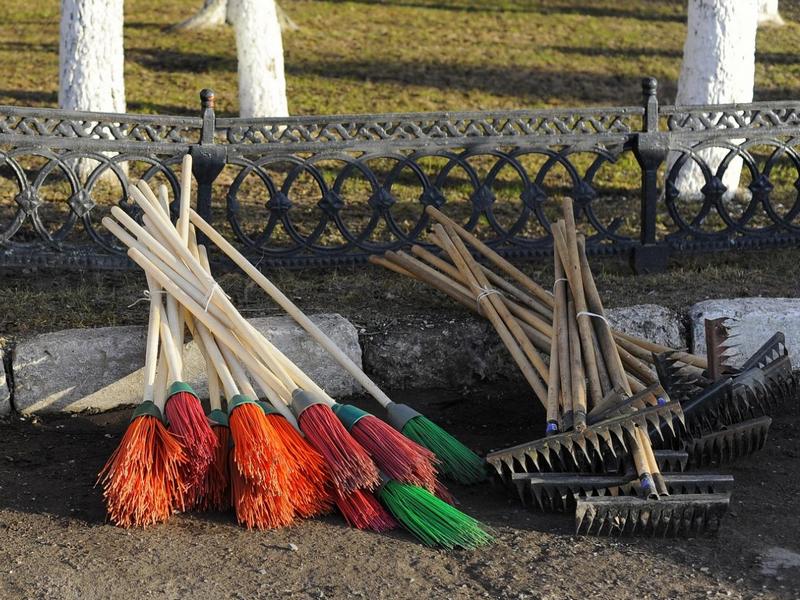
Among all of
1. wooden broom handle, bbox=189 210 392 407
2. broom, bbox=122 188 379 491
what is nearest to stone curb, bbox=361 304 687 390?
wooden broom handle, bbox=189 210 392 407

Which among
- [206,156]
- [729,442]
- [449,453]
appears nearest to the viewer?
[449,453]

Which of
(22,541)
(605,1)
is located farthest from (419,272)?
(605,1)

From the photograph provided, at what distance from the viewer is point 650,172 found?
19.2 feet

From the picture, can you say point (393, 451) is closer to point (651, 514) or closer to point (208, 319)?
point (651, 514)

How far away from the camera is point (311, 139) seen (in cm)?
567

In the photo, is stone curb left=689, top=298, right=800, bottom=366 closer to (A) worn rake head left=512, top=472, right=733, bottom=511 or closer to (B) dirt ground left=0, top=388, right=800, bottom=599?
(B) dirt ground left=0, top=388, right=800, bottom=599

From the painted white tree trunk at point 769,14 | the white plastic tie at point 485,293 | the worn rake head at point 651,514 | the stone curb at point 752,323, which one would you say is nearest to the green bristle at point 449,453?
the worn rake head at point 651,514

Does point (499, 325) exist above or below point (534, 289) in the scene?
below

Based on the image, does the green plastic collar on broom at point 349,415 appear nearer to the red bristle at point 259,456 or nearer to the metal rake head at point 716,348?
the red bristle at point 259,456

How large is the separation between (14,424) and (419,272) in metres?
1.82

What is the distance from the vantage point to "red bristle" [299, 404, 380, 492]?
3783 mm

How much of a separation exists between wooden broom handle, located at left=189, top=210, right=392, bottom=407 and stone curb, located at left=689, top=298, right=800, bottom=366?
59.8 inches

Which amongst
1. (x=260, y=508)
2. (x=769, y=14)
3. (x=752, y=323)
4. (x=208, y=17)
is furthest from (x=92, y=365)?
(x=769, y=14)

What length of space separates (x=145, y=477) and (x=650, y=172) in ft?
10.4
